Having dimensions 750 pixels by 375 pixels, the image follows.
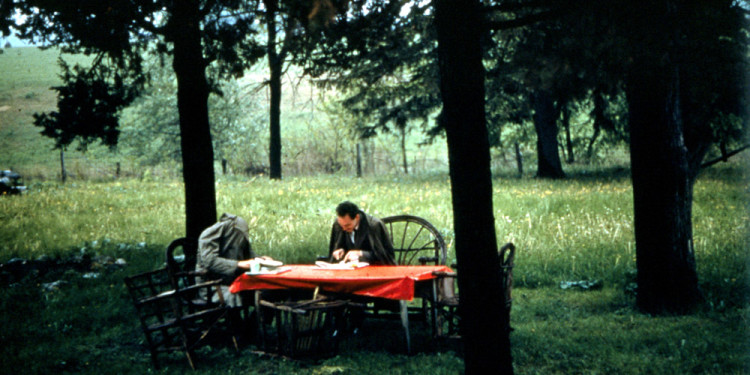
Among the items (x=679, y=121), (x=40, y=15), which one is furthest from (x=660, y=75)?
(x=40, y=15)

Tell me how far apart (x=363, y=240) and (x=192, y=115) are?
303 cm

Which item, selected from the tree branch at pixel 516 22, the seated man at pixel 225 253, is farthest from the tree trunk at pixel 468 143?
the seated man at pixel 225 253

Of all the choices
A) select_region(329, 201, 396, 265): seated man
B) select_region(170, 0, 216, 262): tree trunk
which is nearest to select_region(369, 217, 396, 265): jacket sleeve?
select_region(329, 201, 396, 265): seated man

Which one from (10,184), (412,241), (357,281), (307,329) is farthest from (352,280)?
(10,184)

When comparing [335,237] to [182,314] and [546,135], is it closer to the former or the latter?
[182,314]

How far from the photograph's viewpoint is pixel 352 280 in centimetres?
580

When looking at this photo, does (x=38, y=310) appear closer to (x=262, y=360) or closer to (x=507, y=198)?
(x=262, y=360)

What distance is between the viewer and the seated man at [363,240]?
22.6 feet

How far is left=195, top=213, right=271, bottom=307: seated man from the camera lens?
6309mm

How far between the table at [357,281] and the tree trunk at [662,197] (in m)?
2.40

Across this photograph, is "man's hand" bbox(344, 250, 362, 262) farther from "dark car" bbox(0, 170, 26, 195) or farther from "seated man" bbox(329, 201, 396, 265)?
"dark car" bbox(0, 170, 26, 195)

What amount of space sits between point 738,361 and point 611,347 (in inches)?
39.5

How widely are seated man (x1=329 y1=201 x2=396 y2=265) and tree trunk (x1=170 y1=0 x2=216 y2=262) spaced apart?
2.23 m

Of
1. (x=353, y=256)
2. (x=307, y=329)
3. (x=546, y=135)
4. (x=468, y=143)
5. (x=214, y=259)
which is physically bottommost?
(x=307, y=329)
